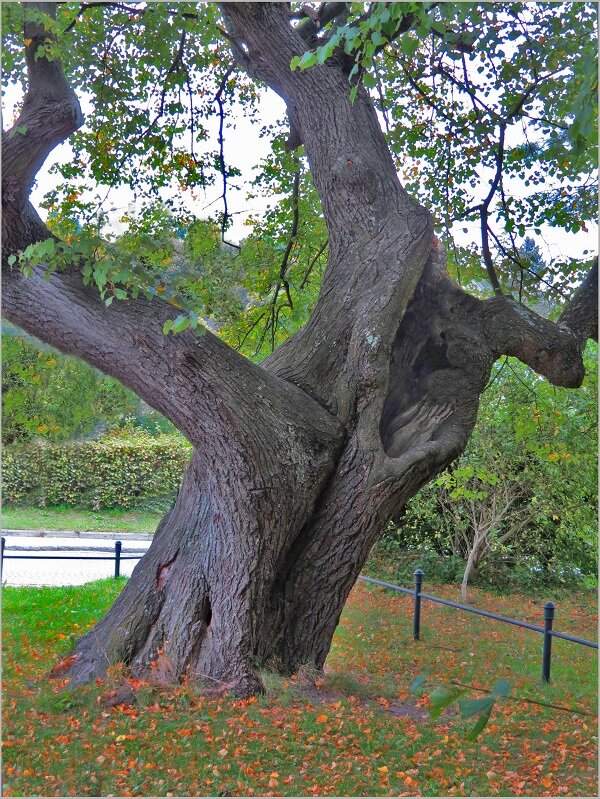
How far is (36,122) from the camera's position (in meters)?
5.80

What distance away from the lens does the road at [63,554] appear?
13.7 m

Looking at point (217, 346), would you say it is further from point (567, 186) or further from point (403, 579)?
point (403, 579)

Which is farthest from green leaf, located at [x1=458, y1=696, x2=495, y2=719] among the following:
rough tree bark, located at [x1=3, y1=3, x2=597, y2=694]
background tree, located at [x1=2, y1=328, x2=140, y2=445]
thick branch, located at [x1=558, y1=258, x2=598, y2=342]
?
background tree, located at [x1=2, y1=328, x2=140, y2=445]

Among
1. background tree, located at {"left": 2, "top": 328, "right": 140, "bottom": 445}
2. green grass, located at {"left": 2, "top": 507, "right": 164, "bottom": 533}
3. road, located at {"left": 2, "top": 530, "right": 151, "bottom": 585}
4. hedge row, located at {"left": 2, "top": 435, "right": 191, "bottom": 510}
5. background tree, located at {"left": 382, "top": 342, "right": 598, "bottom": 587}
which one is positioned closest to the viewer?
background tree, located at {"left": 2, "top": 328, "right": 140, "bottom": 445}

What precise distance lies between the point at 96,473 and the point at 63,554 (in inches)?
220

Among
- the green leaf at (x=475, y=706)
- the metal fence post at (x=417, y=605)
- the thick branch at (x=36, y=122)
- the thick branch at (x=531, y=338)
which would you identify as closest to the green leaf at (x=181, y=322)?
the thick branch at (x=36, y=122)

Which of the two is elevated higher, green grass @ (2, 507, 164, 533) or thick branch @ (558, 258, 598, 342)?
thick branch @ (558, 258, 598, 342)

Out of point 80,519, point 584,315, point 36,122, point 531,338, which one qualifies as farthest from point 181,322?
point 80,519

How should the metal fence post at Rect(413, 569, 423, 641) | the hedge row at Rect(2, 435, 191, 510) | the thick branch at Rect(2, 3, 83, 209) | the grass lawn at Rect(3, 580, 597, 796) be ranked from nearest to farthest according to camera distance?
the grass lawn at Rect(3, 580, 597, 796), the thick branch at Rect(2, 3, 83, 209), the metal fence post at Rect(413, 569, 423, 641), the hedge row at Rect(2, 435, 191, 510)

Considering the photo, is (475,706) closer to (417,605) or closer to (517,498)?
(417,605)

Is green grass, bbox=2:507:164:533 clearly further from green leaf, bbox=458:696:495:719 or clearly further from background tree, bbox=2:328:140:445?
green leaf, bbox=458:696:495:719

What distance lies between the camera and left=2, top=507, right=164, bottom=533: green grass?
765 inches

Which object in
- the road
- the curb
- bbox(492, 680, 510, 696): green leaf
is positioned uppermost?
bbox(492, 680, 510, 696): green leaf

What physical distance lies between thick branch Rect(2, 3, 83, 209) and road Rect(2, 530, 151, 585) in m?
7.63
